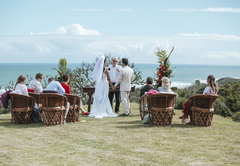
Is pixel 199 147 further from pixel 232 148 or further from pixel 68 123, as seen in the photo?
pixel 68 123

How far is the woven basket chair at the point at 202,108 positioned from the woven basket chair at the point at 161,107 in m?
0.61

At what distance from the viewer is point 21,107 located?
6832mm

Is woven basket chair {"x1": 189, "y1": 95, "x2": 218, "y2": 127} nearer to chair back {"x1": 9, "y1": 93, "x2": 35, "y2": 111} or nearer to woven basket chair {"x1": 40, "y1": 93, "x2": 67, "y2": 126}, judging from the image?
woven basket chair {"x1": 40, "y1": 93, "x2": 67, "y2": 126}

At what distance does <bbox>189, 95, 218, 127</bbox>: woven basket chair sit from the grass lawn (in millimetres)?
266

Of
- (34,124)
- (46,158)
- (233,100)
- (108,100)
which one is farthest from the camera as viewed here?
(233,100)

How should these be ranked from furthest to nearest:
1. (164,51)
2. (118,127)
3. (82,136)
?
(164,51)
(118,127)
(82,136)

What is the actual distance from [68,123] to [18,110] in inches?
53.0

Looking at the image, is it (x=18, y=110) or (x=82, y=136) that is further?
(x=18, y=110)

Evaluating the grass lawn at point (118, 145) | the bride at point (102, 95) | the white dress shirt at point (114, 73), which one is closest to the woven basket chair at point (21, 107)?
the grass lawn at point (118, 145)

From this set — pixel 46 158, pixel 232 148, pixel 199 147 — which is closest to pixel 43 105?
pixel 46 158

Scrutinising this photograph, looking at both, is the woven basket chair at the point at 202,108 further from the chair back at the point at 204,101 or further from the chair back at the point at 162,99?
the chair back at the point at 162,99

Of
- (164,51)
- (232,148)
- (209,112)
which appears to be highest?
(164,51)

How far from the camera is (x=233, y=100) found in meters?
14.5

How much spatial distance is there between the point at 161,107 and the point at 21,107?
12.0 feet
